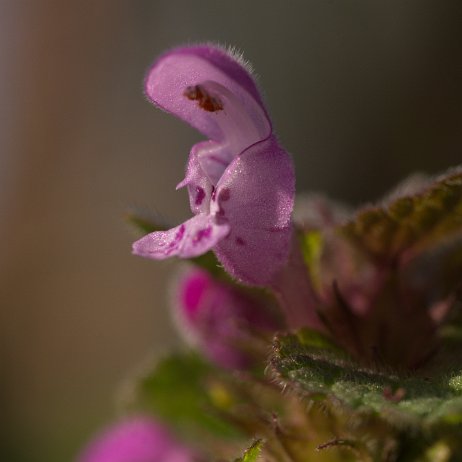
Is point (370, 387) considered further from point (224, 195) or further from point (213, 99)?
point (213, 99)

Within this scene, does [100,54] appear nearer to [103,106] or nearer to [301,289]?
[103,106]

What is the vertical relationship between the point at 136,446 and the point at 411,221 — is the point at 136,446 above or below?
below

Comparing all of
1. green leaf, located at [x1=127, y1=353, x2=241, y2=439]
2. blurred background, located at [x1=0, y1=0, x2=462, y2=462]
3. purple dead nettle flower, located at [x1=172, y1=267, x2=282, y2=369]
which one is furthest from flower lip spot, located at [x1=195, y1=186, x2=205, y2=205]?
blurred background, located at [x1=0, y1=0, x2=462, y2=462]

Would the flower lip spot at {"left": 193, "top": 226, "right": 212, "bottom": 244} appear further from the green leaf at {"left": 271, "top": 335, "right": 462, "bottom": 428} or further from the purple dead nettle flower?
the purple dead nettle flower

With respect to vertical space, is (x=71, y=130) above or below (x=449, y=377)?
above

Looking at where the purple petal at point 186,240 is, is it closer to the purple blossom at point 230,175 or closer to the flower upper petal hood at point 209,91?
the purple blossom at point 230,175

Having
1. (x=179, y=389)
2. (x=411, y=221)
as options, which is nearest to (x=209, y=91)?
(x=411, y=221)

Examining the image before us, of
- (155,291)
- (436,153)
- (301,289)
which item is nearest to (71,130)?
(155,291)
